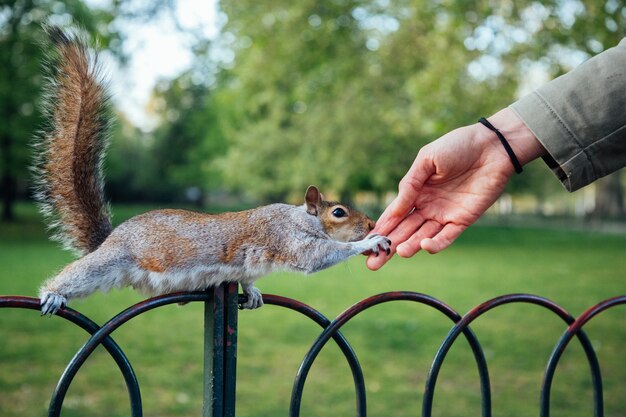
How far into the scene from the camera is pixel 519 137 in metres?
1.15

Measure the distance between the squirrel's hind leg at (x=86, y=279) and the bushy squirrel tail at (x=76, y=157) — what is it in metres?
0.16

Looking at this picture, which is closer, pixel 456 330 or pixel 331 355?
pixel 456 330

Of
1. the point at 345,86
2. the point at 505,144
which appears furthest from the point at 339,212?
the point at 345,86

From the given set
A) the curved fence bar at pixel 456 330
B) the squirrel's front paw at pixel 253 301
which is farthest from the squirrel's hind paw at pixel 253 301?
the curved fence bar at pixel 456 330

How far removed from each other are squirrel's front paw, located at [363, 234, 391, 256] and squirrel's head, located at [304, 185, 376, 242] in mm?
212

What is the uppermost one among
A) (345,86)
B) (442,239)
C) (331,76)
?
(345,86)

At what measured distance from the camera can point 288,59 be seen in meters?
6.89

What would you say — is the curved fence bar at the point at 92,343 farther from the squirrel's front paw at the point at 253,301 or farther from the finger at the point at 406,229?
the finger at the point at 406,229

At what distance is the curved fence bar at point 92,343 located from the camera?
0.76 metres

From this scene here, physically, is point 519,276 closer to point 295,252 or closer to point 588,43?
point 588,43

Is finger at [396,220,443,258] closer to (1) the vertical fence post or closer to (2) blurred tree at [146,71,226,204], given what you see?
(1) the vertical fence post

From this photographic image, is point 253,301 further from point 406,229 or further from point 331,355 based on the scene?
point 331,355

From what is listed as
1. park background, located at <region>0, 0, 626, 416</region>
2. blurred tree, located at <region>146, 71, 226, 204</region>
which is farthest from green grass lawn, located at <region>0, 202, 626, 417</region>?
blurred tree, located at <region>146, 71, 226, 204</region>

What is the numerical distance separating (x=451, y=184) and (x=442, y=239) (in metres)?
0.12
